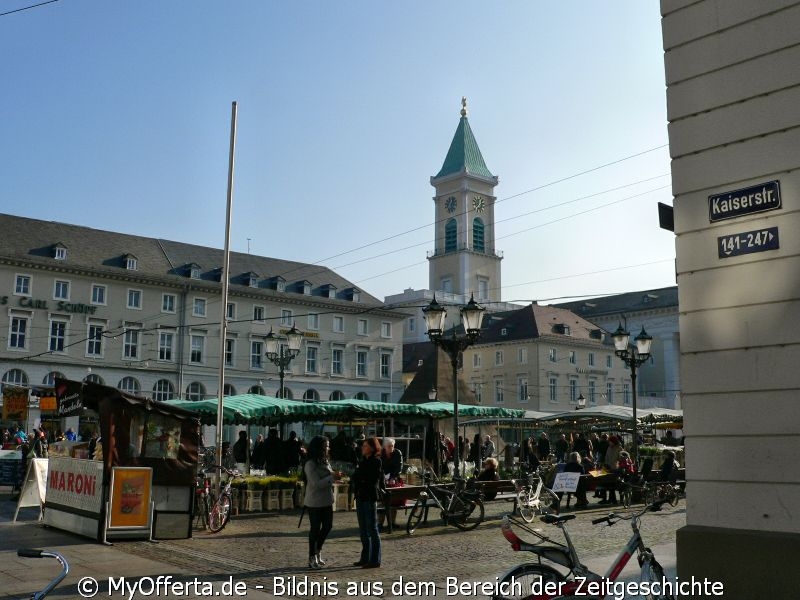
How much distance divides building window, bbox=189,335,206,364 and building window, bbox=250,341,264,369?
13.3ft

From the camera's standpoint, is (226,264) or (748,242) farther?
(226,264)

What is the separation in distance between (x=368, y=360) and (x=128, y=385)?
20.7 metres

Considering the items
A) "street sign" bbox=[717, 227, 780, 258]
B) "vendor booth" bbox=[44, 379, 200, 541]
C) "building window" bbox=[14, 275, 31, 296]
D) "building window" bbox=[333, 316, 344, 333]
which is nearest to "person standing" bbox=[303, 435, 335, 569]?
"vendor booth" bbox=[44, 379, 200, 541]

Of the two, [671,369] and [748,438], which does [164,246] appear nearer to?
[671,369]

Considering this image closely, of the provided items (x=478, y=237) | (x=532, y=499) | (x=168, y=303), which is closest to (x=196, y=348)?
(x=168, y=303)

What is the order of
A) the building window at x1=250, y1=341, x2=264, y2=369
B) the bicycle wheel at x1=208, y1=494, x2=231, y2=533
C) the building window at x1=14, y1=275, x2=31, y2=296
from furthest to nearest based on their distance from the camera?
the building window at x1=250, y1=341, x2=264, y2=369, the building window at x1=14, y1=275, x2=31, y2=296, the bicycle wheel at x1=208, y1=494, x2=231, y2=533

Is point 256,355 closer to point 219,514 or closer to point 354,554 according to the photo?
point 219,514

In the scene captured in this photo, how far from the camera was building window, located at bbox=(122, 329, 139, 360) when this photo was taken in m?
59.7

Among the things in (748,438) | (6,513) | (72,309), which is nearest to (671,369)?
(72,309)

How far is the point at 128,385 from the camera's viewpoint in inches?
2347

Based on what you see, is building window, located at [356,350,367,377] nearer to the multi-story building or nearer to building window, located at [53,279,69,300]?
the multi-story building

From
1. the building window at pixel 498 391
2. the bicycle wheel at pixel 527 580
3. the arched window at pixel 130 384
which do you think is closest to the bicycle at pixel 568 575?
the bicycle wheel at pixel 527 580

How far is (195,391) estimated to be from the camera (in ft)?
206

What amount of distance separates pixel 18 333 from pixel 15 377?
279 cm
